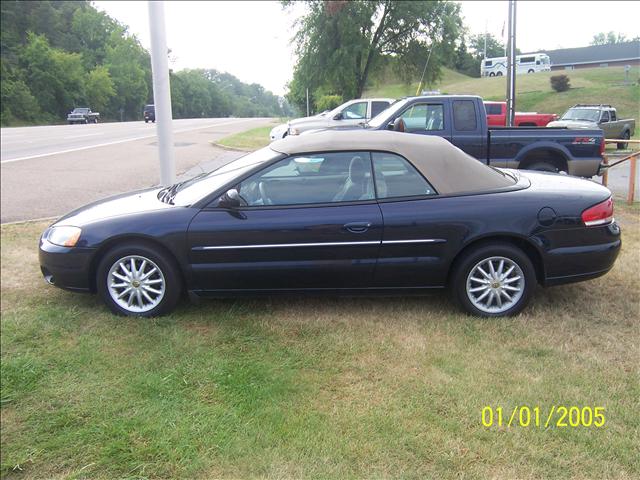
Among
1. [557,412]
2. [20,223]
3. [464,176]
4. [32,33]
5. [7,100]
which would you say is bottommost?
[557,412]

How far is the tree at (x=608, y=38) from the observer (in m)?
5.55

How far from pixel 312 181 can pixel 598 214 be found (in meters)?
2.24

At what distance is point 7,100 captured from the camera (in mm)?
6766

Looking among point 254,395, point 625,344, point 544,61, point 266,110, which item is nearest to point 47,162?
point 266,110

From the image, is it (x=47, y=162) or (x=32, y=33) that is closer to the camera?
(x=32, y=33)

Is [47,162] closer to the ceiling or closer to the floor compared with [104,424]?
closer to the ceiling

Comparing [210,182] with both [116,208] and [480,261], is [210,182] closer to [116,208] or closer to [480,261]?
[116,208]

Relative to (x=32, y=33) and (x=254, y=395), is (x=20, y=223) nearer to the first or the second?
(x=32, y=33)

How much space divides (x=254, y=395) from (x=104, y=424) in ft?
2.60

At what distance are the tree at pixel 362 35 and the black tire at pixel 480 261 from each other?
24.3 m

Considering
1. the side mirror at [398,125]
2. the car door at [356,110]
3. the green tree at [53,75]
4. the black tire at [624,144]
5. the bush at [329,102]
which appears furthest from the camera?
the bush at [329,102]

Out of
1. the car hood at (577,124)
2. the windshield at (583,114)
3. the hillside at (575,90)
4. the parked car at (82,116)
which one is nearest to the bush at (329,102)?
the hillside at (575,90)

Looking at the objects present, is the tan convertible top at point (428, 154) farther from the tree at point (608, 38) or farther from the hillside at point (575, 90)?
the hillside at point (575, 90)

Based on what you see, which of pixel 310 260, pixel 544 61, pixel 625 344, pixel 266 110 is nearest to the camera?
pixel 625 344
